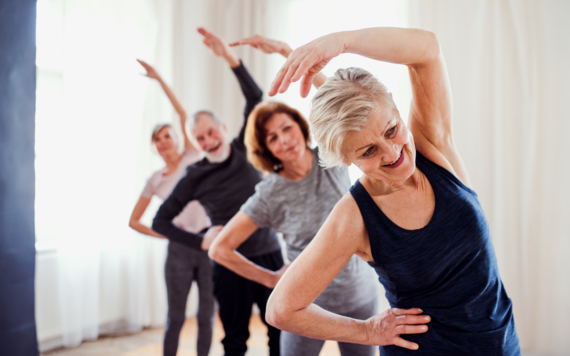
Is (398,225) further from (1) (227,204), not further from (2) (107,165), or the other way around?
(2) (107,165)

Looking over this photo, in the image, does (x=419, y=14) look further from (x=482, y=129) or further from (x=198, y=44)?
(x=198, y=44)

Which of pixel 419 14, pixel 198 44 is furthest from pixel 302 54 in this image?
pixel 198 44

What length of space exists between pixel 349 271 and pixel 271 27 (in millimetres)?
3188

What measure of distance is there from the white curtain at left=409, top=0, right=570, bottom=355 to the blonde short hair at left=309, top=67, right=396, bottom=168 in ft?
7.98

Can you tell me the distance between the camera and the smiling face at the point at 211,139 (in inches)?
89.6

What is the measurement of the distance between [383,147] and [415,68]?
26 centimetres

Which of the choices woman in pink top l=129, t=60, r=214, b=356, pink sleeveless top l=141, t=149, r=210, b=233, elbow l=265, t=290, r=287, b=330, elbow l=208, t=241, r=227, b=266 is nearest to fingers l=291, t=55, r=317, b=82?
elbow l=265, t=290, r=287, b=330

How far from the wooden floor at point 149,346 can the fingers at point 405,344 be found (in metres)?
2.21

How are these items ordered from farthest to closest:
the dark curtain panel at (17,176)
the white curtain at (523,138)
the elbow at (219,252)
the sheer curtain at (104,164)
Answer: the sheer curtain at (104,164), the white curtain at (523,138), the elbow at (219,252), the dark curtain panel at (17,176)

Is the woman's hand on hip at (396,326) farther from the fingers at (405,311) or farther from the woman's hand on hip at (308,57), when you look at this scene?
the woman's hand on hip at (308,57)

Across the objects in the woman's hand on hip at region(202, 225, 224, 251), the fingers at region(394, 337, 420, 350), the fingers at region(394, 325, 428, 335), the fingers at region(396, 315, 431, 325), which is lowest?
the woman's hand on hip at region(202, 225, 224, 251)

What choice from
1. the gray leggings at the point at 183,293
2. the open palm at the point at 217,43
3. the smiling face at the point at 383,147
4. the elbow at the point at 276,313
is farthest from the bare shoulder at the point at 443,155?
the gray leggings at the point at 183,293

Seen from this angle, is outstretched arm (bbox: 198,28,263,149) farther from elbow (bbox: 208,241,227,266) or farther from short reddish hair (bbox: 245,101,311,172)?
elbow (bbox: 208,241,227,266)

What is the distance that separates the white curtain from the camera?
266 centimetres
